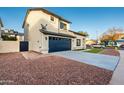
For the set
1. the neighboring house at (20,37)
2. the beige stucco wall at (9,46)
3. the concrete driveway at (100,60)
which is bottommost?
the concrete driveway at (100,60)

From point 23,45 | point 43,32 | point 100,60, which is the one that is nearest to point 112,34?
point 100,60

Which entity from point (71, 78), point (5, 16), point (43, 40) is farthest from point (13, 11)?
point (43, 40)

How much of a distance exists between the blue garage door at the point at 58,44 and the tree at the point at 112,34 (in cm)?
483

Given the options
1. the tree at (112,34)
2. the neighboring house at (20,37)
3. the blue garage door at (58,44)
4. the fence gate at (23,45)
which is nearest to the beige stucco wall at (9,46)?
the fence gate at (23,45)

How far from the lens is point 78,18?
10.1 meters

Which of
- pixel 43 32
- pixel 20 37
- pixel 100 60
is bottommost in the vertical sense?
pixel 100 60

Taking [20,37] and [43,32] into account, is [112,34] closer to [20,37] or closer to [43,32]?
[43,32]

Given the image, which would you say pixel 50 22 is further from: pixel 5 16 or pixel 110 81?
pixel 110 81

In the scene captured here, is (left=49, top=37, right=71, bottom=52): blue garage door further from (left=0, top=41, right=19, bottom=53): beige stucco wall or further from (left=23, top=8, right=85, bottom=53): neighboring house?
(left=0, top=41, right=19, bottom=53): beige stucco wall

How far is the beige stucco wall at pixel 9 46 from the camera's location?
15756 mm

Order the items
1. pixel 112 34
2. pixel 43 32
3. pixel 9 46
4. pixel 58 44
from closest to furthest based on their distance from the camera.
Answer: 1. pixel 112 34
2. pixel 43 32
3. pixel 9 46
4. pixel 58 44

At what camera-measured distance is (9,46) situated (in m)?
16.5

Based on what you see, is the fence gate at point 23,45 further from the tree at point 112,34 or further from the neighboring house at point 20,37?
the tree at point 112,34

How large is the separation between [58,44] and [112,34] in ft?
21.4
